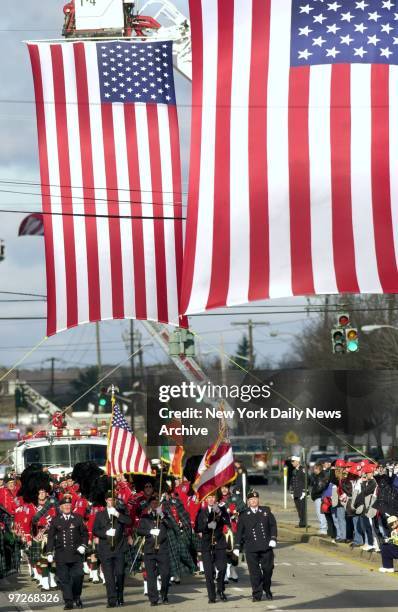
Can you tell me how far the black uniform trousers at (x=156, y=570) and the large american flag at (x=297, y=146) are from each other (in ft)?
20.8

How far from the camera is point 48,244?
20.7 meters

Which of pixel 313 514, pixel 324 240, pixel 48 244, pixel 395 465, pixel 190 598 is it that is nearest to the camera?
pixel 324 240

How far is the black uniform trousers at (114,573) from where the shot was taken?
18.6m

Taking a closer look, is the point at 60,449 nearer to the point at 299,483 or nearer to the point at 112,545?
the point at 299,483

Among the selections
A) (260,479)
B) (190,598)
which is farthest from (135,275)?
(260,479)

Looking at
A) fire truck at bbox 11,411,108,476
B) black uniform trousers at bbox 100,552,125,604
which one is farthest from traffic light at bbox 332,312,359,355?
black uniform trousers at bbox 100,552,125,604

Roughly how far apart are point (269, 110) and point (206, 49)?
0.89 m

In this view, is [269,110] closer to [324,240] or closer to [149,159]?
[324,240]

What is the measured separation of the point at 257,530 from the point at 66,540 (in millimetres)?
2583

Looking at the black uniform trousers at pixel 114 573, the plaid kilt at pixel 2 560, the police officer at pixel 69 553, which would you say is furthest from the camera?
the plaid kilt at pixel 2 560

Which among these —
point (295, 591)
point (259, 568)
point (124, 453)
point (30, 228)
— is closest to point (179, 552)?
point (124, 453)

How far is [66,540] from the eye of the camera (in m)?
18.2

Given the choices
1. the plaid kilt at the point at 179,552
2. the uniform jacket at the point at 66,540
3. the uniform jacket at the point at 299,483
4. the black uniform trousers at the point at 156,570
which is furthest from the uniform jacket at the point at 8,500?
the uniform jacket at the point at 299,483

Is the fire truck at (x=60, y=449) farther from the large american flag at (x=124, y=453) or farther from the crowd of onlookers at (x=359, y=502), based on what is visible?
the large american flag at (x=124, y=453)
